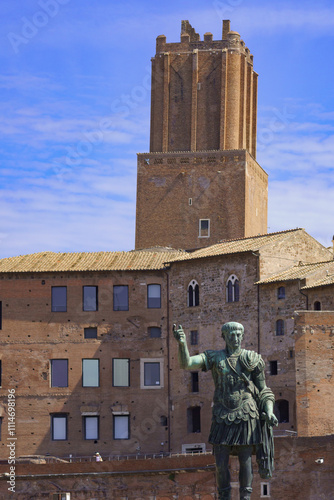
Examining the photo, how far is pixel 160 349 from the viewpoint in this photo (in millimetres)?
53812

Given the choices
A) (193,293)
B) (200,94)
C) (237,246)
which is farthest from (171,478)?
(200,94)

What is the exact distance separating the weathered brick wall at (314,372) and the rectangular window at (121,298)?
445 inches

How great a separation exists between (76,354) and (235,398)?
3808cm

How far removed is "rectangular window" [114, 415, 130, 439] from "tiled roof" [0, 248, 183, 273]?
7.21m

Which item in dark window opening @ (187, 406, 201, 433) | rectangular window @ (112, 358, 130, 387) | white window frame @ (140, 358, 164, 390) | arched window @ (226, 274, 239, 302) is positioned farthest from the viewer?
rectangular window @ (112, 358, 130, 387)

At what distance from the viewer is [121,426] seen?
5284 cm

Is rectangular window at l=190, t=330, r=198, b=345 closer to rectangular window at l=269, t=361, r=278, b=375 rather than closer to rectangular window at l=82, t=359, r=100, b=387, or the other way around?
rectangular window at l=269, t=361, r=278, b=375

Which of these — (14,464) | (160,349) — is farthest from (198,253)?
(14,464)

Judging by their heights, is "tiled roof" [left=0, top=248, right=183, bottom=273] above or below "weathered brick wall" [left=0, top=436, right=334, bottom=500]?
above

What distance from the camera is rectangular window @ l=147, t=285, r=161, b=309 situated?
54406mm

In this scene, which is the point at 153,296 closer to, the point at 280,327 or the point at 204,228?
the point at 280,327

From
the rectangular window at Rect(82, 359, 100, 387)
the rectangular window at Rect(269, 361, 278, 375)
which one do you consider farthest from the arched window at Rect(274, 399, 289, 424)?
the rectangular window at Rect(82, 359, 100, 387)

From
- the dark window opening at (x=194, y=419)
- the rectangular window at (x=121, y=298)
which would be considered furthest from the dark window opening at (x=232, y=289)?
the rectangular window at (x=121, y=298)

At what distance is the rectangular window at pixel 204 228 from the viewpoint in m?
64.3
